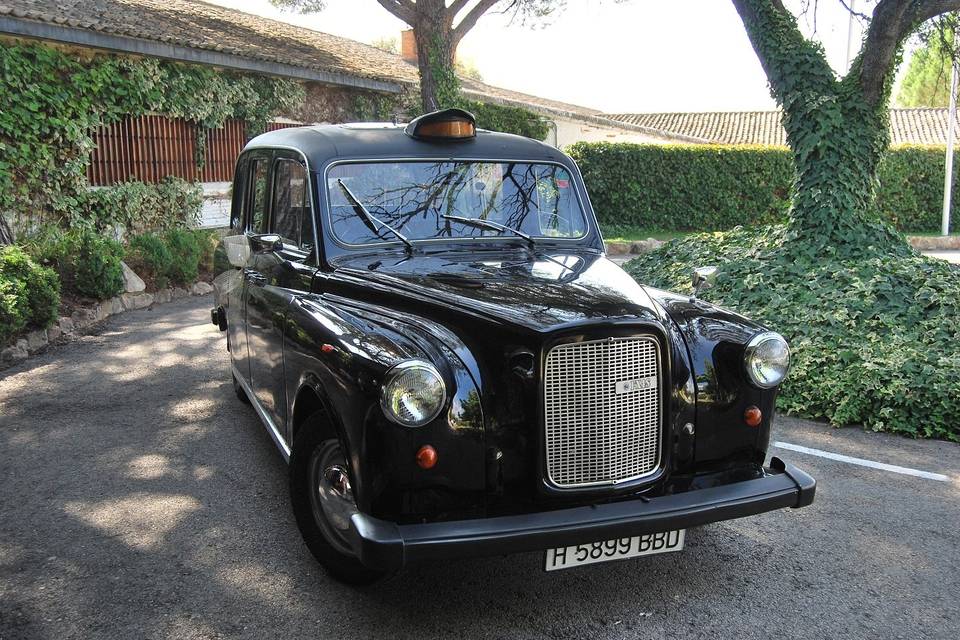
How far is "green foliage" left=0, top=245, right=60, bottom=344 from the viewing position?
7594mm

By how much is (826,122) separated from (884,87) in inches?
34.6

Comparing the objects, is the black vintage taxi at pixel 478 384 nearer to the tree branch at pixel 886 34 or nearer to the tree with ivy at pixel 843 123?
the tree with ivy at pixel 843 123

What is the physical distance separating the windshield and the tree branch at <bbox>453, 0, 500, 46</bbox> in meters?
15.8

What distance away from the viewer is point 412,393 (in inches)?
119

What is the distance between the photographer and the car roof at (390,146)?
4.44m

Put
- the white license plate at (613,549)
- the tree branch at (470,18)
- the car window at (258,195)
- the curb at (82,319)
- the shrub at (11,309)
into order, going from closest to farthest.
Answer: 1. the white license plate at (613,549)
2. the car window at (258,195)
3. the shrub at (11,309)
4. the curb at (82,319)
5. the tree branch at (470,18)

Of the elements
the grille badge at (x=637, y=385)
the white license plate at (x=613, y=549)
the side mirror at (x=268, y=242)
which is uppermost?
the side mirror at (x=268, y=242)

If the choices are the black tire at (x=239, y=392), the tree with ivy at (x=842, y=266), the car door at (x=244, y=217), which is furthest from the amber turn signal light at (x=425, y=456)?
the tree with ivy at (x=842, y=266)

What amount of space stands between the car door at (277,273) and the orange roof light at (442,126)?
2.17 ft

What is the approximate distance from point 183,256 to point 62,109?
2.68m

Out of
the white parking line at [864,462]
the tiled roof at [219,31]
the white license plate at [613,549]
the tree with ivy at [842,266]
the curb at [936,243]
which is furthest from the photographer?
the curb at [936,243]

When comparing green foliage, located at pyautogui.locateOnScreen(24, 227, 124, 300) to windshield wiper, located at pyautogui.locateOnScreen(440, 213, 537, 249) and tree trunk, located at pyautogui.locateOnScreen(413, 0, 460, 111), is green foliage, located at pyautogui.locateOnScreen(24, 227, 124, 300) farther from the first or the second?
tree trunk, located at pyautogui.locateOnScreen(413, 0, 460, 111)

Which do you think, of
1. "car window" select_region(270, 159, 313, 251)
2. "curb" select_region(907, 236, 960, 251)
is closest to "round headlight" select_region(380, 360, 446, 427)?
"car window" select_region(270, 159, 313, 251)

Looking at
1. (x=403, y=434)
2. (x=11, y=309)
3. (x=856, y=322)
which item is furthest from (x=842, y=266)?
(x=11, y=309)
